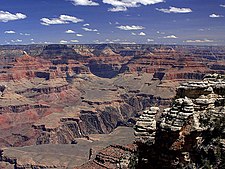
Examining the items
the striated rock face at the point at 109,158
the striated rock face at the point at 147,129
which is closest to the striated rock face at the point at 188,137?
the striated rock face at the point at 147,129

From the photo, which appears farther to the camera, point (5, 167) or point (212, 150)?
point (5, 167)

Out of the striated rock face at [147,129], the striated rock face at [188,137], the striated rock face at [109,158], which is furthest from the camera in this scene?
the striated rock face at [109,158]

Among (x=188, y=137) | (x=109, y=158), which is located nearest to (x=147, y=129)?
(x=188, y=137)

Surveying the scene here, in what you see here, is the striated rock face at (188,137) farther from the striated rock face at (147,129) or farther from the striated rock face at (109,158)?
the striated rock face at (109,158)

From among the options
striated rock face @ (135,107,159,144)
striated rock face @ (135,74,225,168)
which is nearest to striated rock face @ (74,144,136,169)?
striated rock face @ (135,107,159,144)

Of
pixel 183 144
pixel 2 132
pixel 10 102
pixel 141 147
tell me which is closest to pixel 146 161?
pixel 141 147

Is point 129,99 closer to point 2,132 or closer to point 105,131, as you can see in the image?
point 105,131

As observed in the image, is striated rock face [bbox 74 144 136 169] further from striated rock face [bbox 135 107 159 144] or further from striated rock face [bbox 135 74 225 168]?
striated rock face [bbox 135 74 225 168]

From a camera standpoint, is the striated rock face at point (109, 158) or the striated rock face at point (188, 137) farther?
the striated rock face at point (109, 158)

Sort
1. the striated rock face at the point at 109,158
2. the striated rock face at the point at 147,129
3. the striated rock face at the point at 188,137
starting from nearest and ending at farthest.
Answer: the striated rock face at the point at 188,137 < the striated rock face at the point at 147,129 < the striated rock face at the point at 109,158
